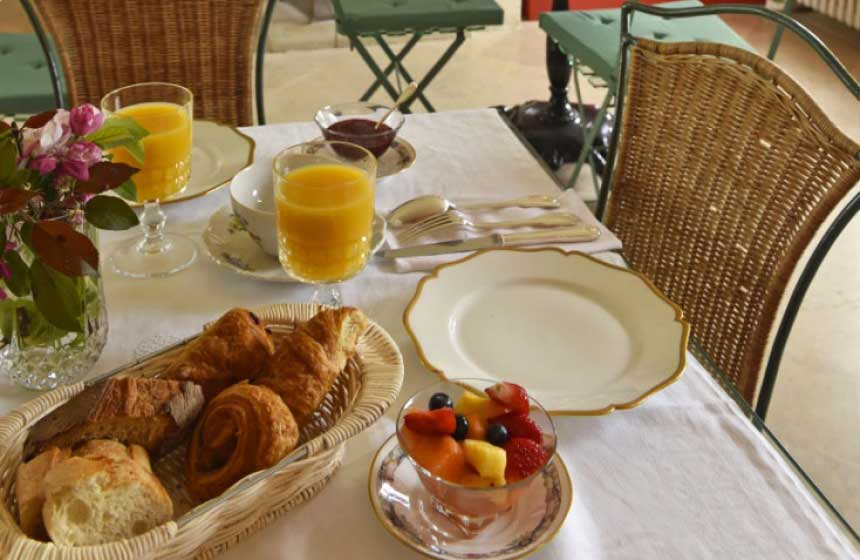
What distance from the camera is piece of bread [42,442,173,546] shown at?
2.00ft

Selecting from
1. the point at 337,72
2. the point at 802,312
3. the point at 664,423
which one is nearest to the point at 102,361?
the point at 664,423

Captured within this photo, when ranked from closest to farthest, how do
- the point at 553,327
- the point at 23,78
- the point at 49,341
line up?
the point at 49,341 < the point at 553,327 < the point at 23,78

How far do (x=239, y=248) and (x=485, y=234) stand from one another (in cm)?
31

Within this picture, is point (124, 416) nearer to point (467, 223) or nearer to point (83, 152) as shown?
point (83, 152)

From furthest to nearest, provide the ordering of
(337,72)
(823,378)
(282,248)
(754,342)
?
(337,72), (823,378), (754,342), (282,248)

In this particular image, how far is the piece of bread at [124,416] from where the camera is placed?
692mm

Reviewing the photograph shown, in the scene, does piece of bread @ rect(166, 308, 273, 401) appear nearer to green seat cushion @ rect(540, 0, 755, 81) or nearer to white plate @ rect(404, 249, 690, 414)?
white plate @ rect(404, 249, 690, 414)

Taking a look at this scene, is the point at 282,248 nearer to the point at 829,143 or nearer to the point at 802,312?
the point at 829,143

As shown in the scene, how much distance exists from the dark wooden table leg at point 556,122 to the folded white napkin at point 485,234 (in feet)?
5.71

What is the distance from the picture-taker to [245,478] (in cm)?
65

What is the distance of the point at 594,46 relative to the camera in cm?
251

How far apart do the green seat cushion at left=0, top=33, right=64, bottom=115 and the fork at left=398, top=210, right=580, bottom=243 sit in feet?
4.24

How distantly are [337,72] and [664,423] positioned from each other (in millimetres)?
3078

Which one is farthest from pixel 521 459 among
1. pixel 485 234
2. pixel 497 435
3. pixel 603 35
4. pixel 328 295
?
pixel 603 35
